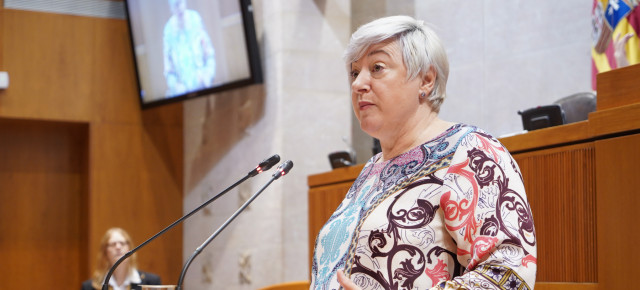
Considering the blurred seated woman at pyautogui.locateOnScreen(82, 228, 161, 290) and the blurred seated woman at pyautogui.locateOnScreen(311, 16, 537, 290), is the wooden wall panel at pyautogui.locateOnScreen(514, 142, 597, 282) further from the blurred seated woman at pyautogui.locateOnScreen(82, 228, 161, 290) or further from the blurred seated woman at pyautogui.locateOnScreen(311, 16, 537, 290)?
the blurred seated woman at pyautogui.locateOnScreen(82, 228, 161, 290)

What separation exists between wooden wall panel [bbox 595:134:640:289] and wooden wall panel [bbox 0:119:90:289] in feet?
19.1

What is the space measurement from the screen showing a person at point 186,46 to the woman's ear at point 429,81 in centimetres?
454

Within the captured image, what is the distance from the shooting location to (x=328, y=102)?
661 cm

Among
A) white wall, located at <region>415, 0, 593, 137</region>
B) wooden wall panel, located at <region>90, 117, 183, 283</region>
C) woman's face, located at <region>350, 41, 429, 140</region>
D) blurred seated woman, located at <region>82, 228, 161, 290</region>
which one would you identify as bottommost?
blurred seated woman, located at <region>82, 228, 161, 290</region>

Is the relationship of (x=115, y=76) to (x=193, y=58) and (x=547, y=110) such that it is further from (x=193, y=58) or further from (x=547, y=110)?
(x=547, y=110)

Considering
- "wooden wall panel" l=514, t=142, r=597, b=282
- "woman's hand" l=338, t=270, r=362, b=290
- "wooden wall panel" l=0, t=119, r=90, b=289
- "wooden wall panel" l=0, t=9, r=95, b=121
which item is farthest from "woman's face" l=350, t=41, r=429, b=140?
"wooden wall panel" l=0, t=119, r=90, b=289

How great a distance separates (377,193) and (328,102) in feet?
15.8

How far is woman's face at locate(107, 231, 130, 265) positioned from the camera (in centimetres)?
588

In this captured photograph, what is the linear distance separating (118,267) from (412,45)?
402 cm

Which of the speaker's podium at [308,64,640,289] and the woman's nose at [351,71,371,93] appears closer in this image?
the woman's nose at [351,71,371,93]

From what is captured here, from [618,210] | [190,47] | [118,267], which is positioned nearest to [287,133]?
[190,47]

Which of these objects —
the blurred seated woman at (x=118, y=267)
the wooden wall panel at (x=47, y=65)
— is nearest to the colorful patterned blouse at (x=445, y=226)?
the blurred seated woman at (x=118, y=267)

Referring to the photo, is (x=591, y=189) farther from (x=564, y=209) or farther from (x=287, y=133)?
(x=287, y=133)

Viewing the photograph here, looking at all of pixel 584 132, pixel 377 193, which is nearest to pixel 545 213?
pixel 584 132
